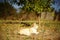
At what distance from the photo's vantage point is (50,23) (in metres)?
1.78

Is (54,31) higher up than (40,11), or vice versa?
(40,11)

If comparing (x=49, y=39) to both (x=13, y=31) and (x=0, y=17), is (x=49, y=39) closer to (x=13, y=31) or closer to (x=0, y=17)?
(x=13, y=31)

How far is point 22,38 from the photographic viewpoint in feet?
5.88

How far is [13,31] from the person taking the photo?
1.77 metres

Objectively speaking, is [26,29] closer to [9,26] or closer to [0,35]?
[9,26]

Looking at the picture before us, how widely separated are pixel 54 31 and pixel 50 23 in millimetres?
129

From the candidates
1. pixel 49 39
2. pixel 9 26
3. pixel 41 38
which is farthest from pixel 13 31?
pixel 49 39

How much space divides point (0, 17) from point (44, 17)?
591 millimetres

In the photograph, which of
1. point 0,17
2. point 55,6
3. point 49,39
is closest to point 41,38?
point 49,39

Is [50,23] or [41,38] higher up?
[50,23]

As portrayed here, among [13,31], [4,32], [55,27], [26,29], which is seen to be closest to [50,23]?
[55,27]

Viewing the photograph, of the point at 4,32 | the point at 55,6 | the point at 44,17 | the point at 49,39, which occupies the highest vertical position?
the point at 55,6

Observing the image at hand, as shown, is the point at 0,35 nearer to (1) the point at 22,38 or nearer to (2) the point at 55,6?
(1) the point at 22,38

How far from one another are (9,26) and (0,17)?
169 millimetres
